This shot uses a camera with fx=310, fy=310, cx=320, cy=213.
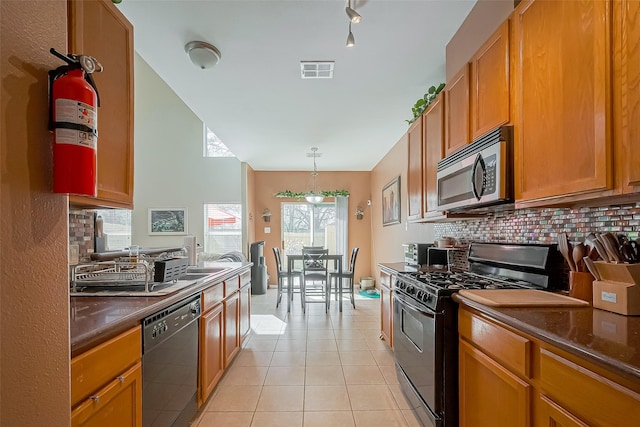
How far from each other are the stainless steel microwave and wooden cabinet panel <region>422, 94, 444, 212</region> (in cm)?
23

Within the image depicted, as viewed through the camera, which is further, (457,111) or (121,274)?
(457,111)

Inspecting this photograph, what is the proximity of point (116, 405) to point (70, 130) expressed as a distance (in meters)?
1.00

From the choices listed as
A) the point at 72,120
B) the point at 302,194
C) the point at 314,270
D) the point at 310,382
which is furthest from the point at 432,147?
the point at 302,194

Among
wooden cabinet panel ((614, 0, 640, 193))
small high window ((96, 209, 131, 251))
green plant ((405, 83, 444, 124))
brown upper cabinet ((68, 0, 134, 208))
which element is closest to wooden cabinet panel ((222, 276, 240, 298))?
brown upper cabinet ((68, 0, 134, 208))

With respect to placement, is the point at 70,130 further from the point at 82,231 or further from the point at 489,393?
the point at 489,393

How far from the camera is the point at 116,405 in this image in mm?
1141

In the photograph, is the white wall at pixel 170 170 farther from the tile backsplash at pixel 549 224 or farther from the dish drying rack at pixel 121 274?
the tile backsplash at pixel 549 224

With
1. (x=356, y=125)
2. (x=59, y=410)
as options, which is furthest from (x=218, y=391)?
(x=356, y=125)

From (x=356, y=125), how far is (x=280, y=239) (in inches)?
147

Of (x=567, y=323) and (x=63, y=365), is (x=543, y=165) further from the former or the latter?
(x=63, y=365)

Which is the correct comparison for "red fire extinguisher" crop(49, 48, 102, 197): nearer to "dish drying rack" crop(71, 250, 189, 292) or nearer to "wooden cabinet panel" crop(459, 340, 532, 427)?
"dish drying rack" crop(71, 250, 189, 292)

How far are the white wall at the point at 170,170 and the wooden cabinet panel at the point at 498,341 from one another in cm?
589

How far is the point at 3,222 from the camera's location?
0.59 metres

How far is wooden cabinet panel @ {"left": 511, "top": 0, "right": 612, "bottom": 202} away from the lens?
1096 millimetres
